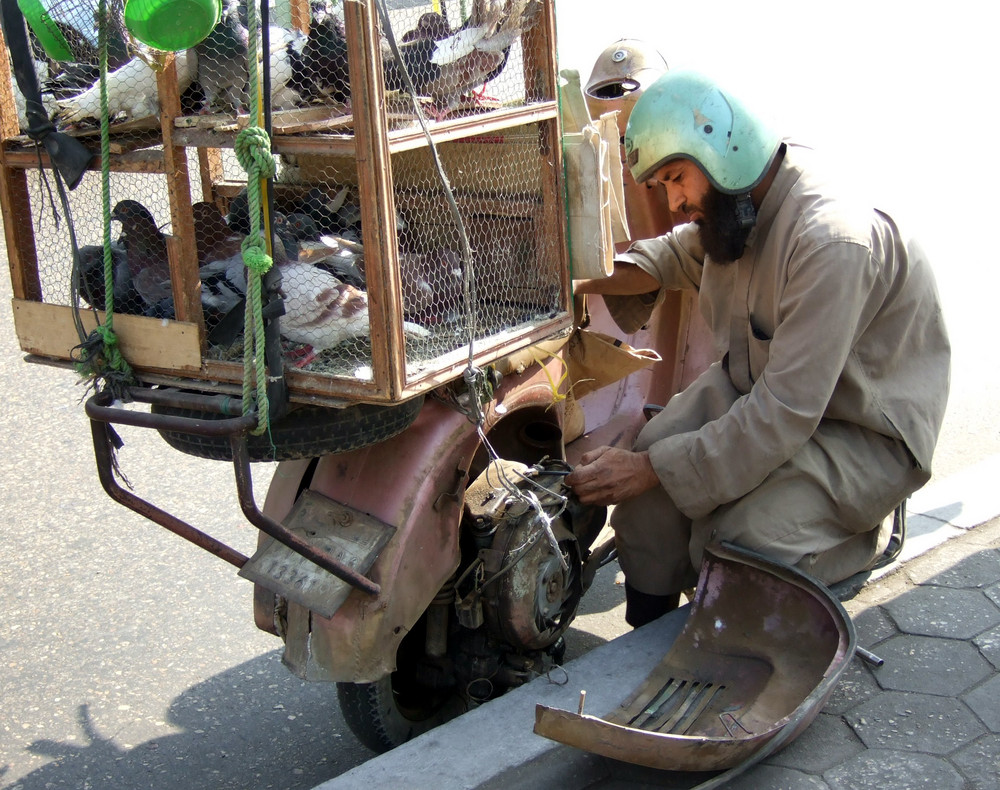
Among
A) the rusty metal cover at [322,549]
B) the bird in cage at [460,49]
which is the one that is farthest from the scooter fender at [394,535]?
the bird in cage at [460,49]

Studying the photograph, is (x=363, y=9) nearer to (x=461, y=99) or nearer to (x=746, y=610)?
(x=461, y=99)

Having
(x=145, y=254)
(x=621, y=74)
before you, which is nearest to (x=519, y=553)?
(x=145, y=254)

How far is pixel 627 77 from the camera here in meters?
3.37

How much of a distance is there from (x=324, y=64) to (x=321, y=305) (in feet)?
1.57

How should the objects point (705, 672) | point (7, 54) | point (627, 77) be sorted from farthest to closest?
point (627, 77) → point (705, 672) → point (7, 54)

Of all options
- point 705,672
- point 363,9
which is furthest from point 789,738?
point 363,9

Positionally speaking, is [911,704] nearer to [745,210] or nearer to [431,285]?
[745,210]

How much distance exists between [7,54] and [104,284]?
0.51m

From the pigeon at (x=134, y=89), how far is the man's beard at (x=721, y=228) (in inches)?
50.2

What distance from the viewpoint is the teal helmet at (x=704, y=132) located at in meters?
2.48

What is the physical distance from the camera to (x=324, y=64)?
6.81ft

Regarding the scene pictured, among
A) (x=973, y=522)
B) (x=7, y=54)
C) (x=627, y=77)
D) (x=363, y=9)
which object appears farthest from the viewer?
(x=973, y=522)

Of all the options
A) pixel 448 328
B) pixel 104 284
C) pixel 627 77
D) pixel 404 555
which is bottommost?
pixel 404 555

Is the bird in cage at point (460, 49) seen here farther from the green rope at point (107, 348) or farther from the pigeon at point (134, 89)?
the green rope at point (107, 348)
